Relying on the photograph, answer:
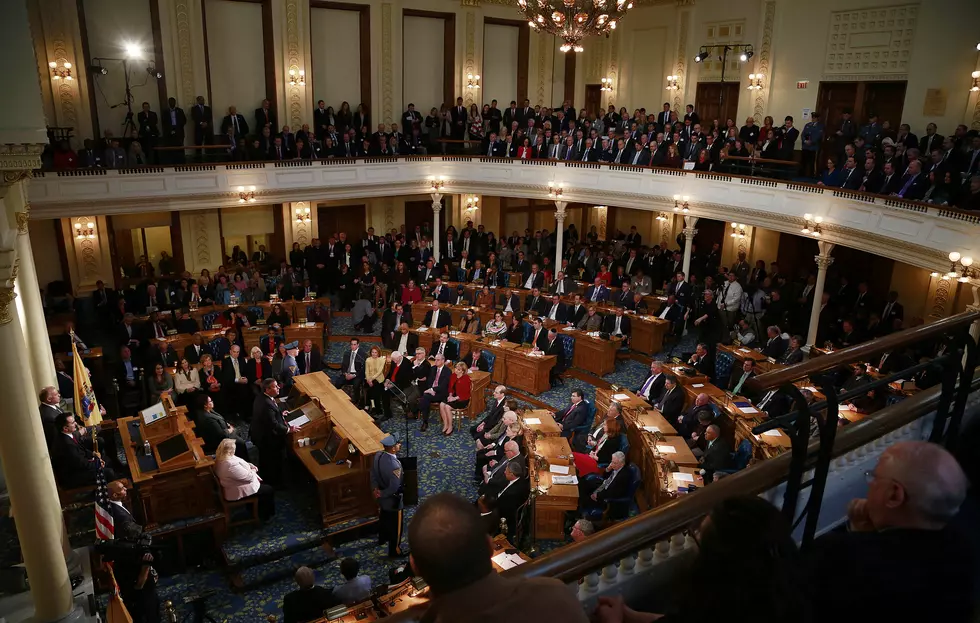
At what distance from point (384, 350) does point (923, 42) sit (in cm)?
1474

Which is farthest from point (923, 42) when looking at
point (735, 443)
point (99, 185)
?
point (99, 185)

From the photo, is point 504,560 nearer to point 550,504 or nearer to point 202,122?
point 550,504

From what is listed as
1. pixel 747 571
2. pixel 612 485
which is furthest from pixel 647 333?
pixel 747 571

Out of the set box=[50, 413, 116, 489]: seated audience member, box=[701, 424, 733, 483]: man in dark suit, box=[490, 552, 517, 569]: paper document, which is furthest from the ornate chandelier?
box=[50, 413, 116, 489]: seated audience member

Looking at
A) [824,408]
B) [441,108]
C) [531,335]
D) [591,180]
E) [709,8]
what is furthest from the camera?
[441,108]

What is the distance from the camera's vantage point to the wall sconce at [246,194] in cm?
1847

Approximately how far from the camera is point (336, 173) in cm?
1991

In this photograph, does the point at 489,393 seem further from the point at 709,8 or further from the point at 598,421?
the point at 709,8

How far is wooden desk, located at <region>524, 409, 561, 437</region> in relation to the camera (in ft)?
34.0

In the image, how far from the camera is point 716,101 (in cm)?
2217

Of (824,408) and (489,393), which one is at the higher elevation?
(824,408)

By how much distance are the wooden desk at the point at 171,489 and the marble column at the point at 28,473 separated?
163 centimetres

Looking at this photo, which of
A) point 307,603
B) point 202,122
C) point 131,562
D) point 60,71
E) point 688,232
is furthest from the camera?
point 202,122

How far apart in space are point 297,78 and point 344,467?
1545 cm
